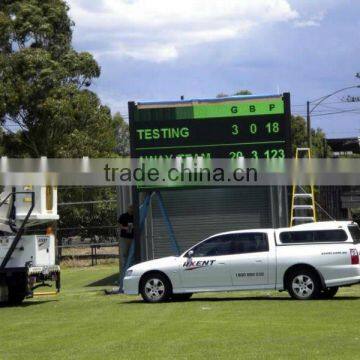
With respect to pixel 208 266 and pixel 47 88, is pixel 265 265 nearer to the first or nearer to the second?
pixel 208 266

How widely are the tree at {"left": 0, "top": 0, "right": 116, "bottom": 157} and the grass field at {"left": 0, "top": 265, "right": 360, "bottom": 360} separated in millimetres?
18021

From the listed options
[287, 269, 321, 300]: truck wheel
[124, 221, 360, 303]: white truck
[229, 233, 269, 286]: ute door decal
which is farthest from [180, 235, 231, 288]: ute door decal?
[287, 269, 321, 300]: truck wheel

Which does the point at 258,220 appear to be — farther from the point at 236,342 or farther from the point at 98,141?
the point at 98,141

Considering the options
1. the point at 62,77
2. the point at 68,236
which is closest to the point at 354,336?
the point at 68,236

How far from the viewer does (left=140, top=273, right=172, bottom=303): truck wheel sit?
17.1 metres

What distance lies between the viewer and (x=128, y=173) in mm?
22594

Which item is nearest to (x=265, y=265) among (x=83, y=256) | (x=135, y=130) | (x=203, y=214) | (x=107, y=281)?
(x=203, y=214)

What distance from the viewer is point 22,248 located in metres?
18.1

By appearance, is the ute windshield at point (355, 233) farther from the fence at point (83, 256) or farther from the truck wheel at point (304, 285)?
the fence at point (83, 256)

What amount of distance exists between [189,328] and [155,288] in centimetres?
504

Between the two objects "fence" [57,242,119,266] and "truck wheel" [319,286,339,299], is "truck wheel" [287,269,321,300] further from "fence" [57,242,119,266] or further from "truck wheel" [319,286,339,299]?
"fence" [57,242,119,266]

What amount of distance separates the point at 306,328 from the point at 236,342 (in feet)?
5.36

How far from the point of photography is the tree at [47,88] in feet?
117

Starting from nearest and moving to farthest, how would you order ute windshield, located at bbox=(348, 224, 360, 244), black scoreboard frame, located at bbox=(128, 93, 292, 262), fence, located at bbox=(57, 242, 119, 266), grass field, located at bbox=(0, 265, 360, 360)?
grass field, located at bbox=(0, 265, 360, 360), ute windshield, located at bbox=(348, 224, 360, 244), black scoreboard frame, located at bbox=(128, 93, 292, 262), fence, located at bbox=(57, 242, 119, 266)
